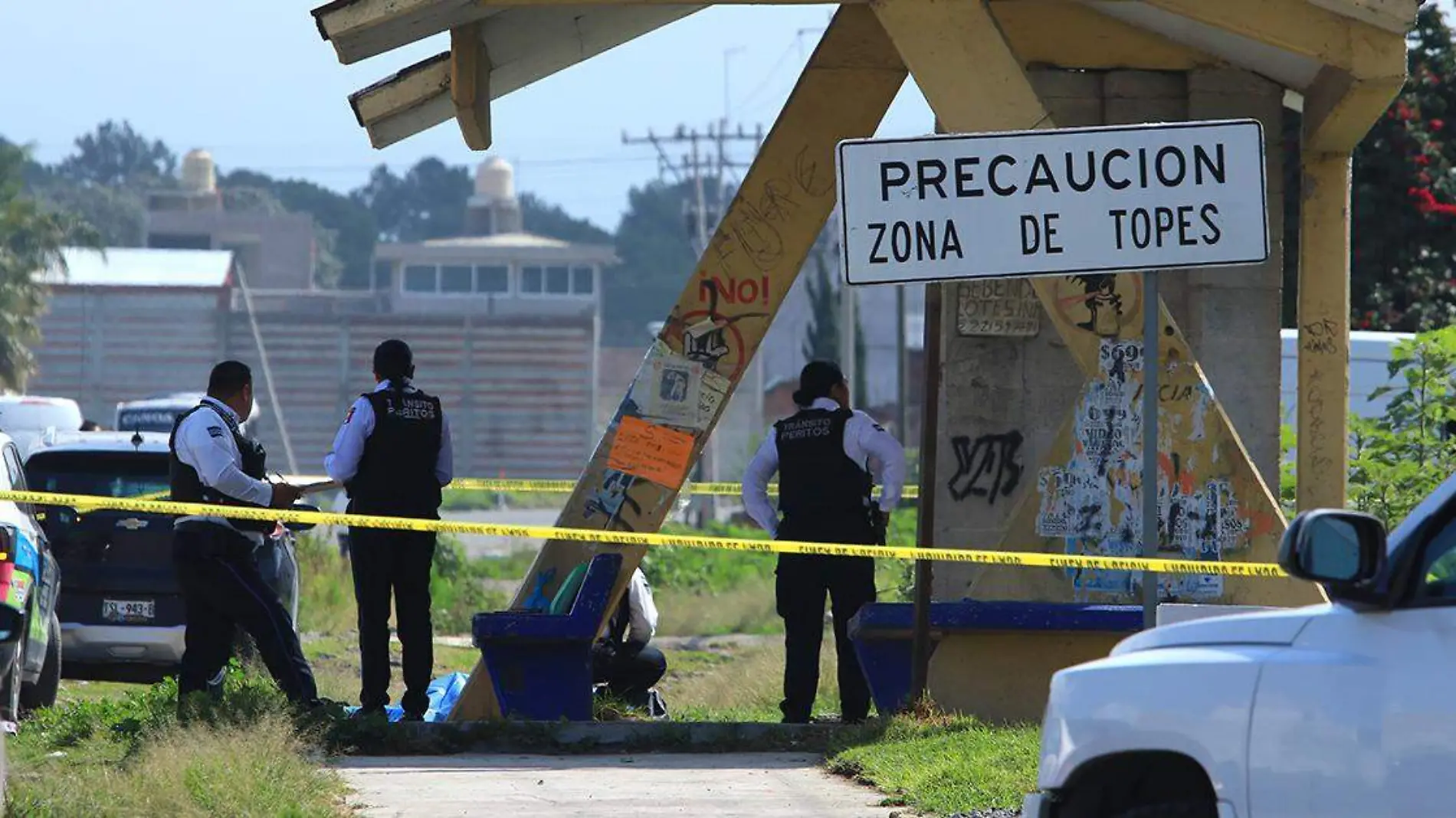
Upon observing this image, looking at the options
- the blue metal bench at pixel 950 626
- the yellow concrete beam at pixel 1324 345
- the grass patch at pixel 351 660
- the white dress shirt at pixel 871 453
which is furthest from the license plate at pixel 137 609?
the yellow concrete beam at pixel 1324 345

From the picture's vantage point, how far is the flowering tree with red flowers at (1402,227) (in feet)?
69.4

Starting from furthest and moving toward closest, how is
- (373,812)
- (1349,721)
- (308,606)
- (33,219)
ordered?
(33,219) < (308,606) < (373,812) < (1349,721)

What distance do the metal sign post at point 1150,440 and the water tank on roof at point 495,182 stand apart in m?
99.2

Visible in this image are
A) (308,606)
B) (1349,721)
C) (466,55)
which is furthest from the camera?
(308,606)

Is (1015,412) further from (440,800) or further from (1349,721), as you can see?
(1349,721)

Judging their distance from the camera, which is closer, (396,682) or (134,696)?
(134,696)

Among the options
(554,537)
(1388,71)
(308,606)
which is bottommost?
(308,606)

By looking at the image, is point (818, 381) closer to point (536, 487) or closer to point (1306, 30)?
point (1306, 30)

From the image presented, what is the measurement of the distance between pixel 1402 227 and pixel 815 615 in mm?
11964

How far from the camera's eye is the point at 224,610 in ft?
33.5

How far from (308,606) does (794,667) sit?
39.6ft

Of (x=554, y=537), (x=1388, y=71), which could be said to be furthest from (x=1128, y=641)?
(x=554, y=537)

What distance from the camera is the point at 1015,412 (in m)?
11.3

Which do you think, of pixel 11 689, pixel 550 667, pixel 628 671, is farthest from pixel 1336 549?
pixel 11 689
